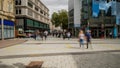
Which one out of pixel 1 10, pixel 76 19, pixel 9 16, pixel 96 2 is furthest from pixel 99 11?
pixel 1 10

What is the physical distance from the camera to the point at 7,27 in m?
45.2

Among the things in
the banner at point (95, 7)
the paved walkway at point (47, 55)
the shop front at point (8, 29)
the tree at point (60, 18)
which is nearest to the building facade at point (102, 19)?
the banner at point (95, 7)

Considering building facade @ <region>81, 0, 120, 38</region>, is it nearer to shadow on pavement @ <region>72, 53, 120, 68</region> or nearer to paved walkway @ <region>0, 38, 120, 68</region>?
paved walkway @ <region>0, 38, 120, 68</region>

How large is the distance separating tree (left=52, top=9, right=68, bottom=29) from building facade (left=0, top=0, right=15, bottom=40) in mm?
63990

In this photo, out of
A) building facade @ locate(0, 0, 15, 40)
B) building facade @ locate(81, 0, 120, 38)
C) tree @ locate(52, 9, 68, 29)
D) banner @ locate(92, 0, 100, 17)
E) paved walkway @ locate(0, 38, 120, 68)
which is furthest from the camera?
tree @ locate(52, 9, 68, 29)

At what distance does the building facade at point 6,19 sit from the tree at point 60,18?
6399 cm

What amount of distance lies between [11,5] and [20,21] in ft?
88.1

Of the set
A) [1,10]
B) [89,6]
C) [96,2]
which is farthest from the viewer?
[89,6]

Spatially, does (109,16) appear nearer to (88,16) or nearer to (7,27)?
(88,16)

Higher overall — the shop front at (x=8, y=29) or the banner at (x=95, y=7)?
the banner at (x=95, y=7)

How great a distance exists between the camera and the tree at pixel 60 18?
4479 inches

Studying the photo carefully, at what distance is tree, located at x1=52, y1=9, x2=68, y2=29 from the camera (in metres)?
114

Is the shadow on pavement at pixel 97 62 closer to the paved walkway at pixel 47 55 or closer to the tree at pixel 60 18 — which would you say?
the paved walkway at pixel 47 55

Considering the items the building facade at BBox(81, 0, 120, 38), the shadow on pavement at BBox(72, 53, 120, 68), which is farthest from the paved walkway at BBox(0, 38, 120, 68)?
the building facade at BBox(81, 0, 120, 38)
